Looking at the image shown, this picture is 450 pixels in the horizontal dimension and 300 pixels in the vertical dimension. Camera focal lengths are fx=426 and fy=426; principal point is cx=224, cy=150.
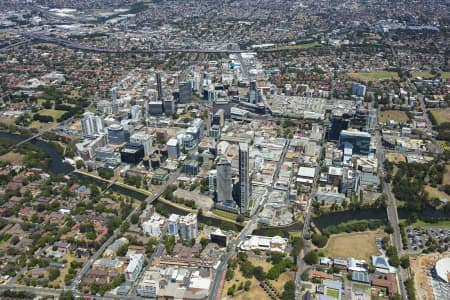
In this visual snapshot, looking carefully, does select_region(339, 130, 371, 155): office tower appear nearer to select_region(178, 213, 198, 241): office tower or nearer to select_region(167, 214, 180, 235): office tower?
select_region(178, 213, 198, 241): office tower

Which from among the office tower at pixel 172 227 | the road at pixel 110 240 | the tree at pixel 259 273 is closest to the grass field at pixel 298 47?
the road at pixel 110 240

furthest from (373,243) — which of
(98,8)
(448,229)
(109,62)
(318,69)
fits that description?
(98,8)

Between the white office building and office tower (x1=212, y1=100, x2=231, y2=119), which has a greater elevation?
office tower (x1=212, y1=100, x2=231, y2=119)

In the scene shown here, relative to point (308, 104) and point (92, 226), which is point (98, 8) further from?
point (92, 226)

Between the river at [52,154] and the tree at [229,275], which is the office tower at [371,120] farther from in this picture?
the river at [52,154]

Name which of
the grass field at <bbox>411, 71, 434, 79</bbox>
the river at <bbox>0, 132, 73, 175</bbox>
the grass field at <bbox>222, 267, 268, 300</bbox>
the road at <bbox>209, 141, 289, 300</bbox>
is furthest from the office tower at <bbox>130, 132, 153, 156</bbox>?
the grass field at <bbox>411, 71, 434, 79</bbox>

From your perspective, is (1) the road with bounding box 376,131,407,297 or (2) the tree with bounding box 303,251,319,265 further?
(2) the tree with bounding box 303,251,319,265

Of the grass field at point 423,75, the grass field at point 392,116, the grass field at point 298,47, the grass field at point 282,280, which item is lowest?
the grass field at point 282,280
